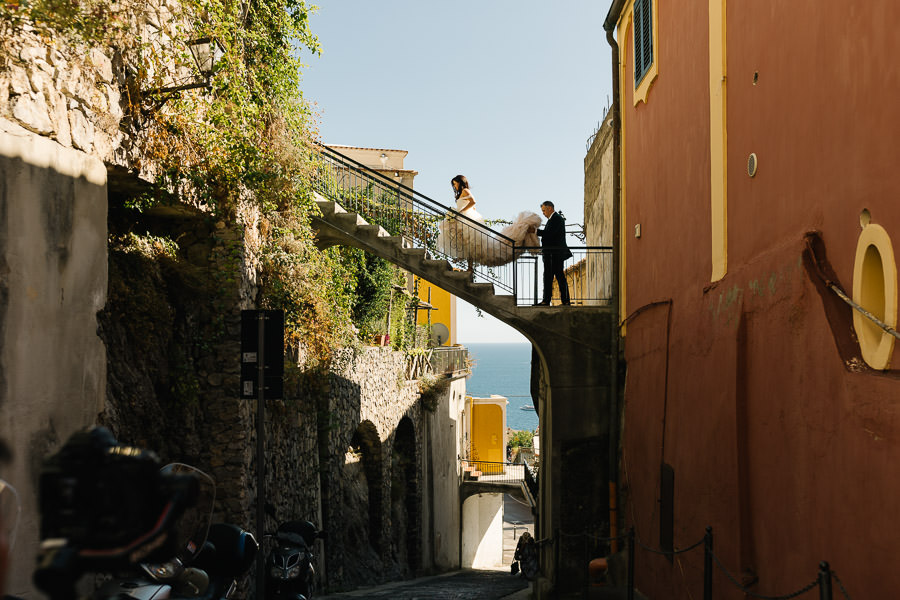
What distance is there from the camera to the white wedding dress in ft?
41.3

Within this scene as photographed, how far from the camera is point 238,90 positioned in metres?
8.38

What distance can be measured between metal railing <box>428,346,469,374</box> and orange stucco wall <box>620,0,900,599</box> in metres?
13.1

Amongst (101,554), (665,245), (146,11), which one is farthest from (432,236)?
(101,554)

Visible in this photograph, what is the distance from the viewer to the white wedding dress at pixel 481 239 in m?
12.6

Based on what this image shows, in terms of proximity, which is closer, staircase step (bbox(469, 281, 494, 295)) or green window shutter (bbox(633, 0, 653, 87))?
green window shutter (bbox(633, 0, 653, 87))

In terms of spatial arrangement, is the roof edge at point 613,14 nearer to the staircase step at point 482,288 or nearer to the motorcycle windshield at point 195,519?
the staircase step at point 482,288

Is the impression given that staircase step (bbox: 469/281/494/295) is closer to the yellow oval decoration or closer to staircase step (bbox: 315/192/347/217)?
staircase step (bbox: 315/192/347/217)

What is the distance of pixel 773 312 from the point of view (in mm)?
5816

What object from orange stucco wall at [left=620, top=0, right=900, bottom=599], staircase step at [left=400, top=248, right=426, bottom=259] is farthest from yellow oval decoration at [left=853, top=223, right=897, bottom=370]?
staircase step at [left=400, top=248, right=426, bottom=259]

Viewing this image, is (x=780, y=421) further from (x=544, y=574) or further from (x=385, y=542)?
(x=385, y=542)

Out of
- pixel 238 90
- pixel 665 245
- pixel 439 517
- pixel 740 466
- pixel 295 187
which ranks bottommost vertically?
pixel 439 517

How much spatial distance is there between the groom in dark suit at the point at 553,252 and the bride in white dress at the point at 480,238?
31 centimetres

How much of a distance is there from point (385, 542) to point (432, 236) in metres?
7.48

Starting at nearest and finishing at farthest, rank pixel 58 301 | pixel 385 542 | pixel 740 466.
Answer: pixel 58 301, pixel 740 466, pixel 385 542
